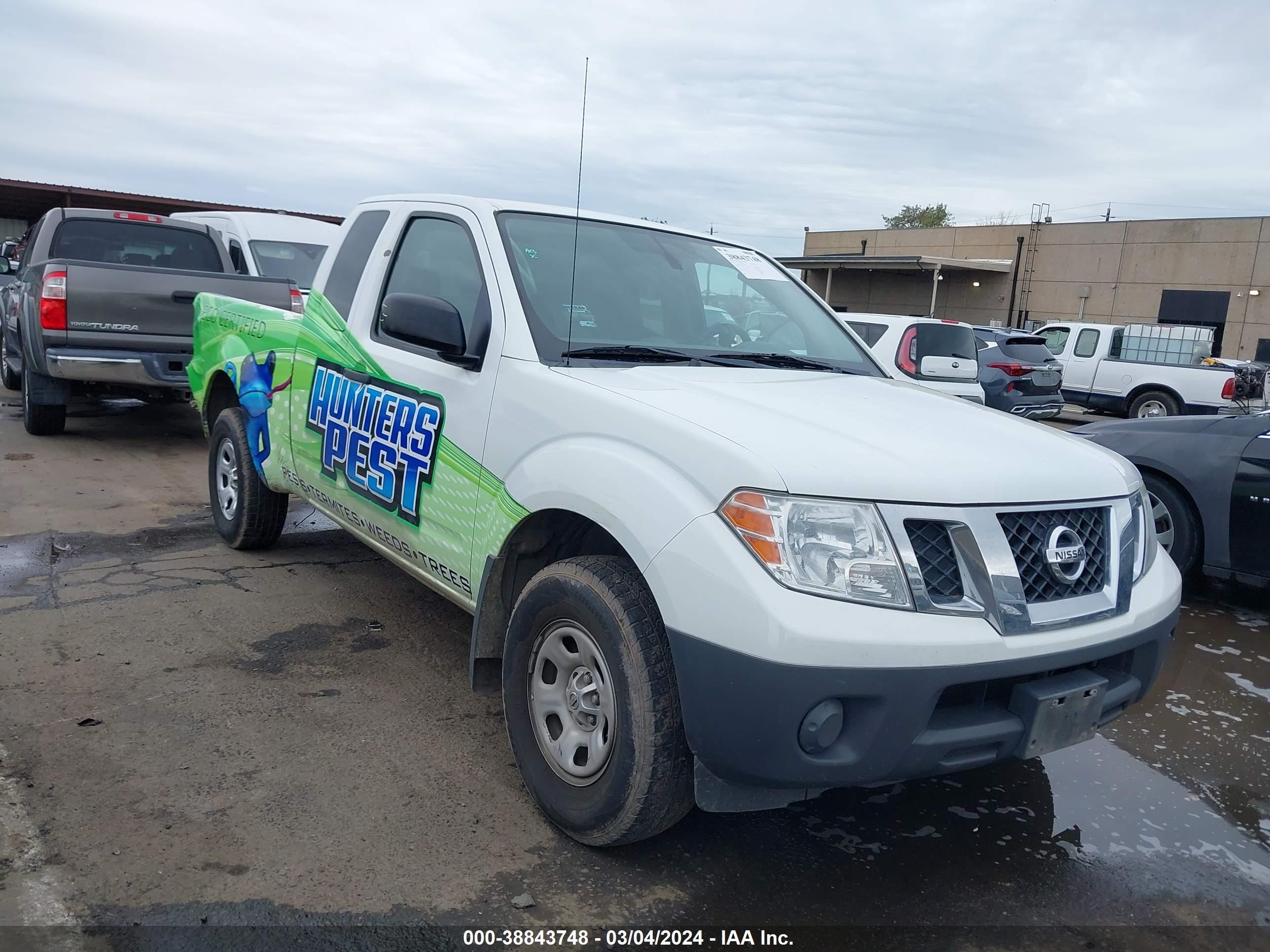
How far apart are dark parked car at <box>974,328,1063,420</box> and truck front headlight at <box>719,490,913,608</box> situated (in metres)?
13.3

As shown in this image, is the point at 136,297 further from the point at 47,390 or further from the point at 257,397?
the point at 257,397

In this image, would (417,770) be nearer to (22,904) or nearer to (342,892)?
(342,892)

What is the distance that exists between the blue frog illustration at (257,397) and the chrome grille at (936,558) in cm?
338

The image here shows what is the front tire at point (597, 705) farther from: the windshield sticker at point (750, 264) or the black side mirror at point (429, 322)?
the windshield sticker at point (750, 264)

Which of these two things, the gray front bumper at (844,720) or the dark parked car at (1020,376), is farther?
the dark parked car at (1020,376)

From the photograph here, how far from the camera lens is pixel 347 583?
5273mm

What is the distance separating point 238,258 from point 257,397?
7649mm

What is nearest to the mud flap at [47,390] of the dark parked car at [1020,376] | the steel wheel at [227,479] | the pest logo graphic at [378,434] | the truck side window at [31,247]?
the truck side window at [31,247]

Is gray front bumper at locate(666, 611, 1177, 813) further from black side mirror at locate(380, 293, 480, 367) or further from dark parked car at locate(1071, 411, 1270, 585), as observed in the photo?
dark parked car at locate(1071, 411, 1270, 585)

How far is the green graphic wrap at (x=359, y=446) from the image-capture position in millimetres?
3373

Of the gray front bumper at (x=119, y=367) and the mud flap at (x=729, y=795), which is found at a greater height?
the gray front bumper at (x=119, y=367)

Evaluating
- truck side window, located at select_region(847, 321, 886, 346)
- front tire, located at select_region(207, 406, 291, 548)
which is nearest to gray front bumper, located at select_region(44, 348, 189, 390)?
front tire, located at select_region(207, 406, 291, 548)

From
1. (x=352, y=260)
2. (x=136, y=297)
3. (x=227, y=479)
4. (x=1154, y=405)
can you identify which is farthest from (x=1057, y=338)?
(x=352, y=260)

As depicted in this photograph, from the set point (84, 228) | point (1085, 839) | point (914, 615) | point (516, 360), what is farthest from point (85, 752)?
point (84, 228)
